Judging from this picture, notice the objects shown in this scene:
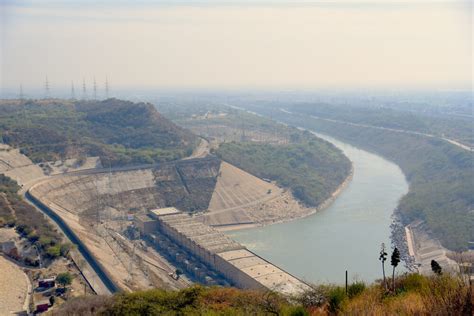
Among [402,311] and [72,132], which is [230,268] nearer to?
[402,311]

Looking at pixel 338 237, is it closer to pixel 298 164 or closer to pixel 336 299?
pixel 298 164

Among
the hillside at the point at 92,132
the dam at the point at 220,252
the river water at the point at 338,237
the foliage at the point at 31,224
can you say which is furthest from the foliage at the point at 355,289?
the hillside at the point at 92,132

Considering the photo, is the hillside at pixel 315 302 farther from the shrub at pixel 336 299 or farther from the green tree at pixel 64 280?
the green tree at pixel 64 280

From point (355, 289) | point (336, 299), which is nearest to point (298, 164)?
point (355, 289)

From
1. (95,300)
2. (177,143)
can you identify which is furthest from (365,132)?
(95,300)

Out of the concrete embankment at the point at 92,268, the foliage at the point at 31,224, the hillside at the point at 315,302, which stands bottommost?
the concrete embankment at the point at 92,268

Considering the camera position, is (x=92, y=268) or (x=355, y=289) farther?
(x=92, y=268)
